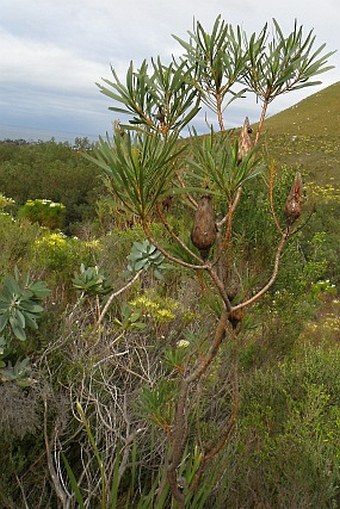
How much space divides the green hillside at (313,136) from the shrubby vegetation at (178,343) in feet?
57.6

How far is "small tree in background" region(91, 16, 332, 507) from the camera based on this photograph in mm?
1252

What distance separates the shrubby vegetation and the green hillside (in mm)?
17547

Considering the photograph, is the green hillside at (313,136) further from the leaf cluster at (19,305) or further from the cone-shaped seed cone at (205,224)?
the cone-shaped seed cone at (205,224)

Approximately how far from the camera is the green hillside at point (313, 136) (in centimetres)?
2800

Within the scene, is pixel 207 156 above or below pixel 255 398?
above

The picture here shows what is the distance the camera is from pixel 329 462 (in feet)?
7.81

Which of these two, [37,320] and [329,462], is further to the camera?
[37,320]

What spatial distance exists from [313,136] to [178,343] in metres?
37.6

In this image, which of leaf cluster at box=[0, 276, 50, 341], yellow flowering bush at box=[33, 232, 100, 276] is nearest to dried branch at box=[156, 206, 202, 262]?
leaf cluster at box=[0, 276, 50, 341]

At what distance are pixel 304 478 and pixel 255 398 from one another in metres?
0.75

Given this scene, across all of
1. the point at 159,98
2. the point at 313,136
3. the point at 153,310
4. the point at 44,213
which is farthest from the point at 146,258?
the point at 313,136

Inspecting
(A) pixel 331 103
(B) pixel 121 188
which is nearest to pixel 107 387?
(B) pixel 121 188

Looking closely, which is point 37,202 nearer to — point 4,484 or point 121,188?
point 4,484

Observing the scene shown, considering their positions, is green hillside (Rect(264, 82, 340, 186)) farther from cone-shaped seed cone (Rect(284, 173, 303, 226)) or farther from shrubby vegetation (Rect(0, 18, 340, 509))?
cone-shaped seed cone (Rect(284, 173, 303, 226))
